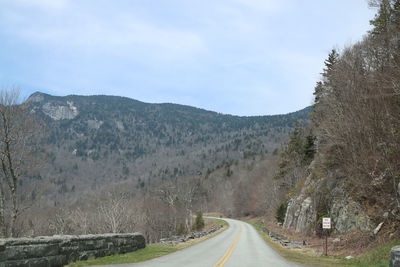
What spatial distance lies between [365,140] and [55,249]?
1540cm

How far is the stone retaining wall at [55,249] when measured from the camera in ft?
36.0

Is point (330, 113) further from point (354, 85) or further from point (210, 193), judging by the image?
point (210, 193)

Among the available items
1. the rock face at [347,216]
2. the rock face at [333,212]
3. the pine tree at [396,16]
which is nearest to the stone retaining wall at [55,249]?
the rock face at [347,216]

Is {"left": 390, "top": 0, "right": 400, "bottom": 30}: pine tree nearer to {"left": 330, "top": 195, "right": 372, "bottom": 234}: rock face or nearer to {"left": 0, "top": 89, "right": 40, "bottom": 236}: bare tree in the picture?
{"left": 330, "top": 195, "right": 372, "bottom": 234}: rock face

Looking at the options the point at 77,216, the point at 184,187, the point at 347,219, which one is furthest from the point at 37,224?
the point at 347,219

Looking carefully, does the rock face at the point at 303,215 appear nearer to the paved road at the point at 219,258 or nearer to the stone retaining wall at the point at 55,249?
the paved road at the point at 219,258

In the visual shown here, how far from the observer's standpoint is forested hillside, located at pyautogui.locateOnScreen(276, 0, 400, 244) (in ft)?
64.3

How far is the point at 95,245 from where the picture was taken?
15828 millimetres

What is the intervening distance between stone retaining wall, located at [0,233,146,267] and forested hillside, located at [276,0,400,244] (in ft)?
41.3

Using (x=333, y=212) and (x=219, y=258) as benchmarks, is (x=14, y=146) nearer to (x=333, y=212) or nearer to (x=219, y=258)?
(x=219, y=258)

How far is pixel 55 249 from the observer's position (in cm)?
1291

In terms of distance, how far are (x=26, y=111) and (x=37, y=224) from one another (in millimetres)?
62820

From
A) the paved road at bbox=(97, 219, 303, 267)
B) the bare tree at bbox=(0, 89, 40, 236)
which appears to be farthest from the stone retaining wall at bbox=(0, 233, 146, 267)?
the bare tree at bbox=(0, 89, 40, 236)

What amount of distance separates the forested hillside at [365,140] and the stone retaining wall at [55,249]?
1258 centimetres
